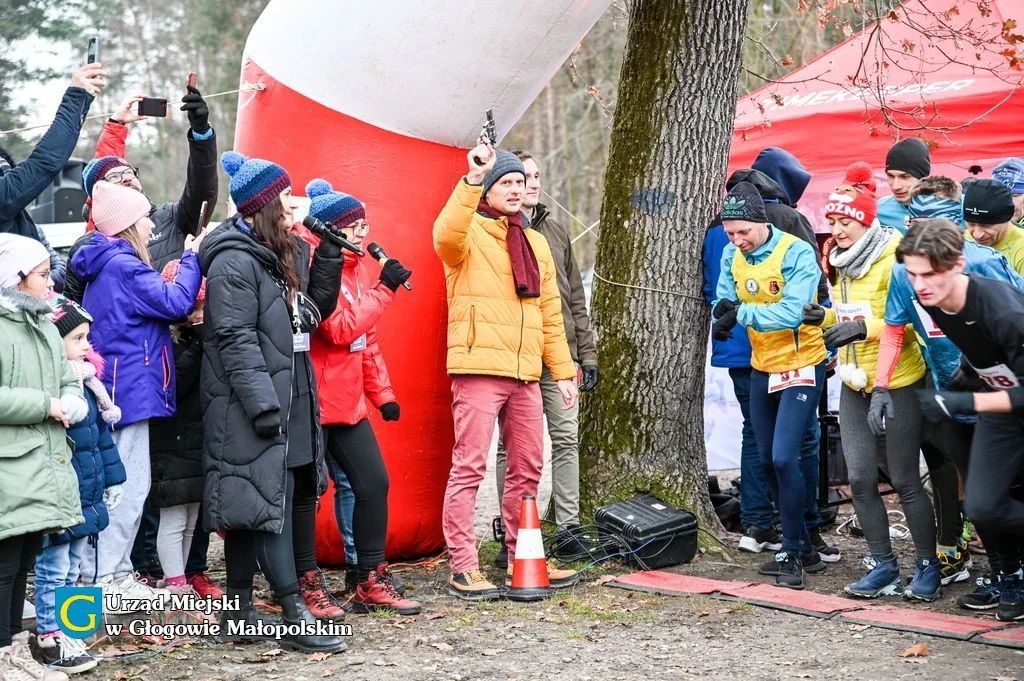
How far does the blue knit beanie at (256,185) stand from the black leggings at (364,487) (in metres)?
1.13

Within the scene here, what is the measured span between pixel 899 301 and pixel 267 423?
9.59 feet

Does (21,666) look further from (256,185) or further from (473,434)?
(473,434)

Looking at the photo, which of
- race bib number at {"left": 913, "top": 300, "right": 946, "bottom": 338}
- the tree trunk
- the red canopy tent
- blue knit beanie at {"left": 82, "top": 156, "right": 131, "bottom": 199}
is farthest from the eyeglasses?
the red canopy tent

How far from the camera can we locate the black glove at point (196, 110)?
5.62m

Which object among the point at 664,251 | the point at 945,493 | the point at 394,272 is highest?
the point at 664,251

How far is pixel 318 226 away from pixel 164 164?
101ft

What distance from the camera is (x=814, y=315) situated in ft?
19.8

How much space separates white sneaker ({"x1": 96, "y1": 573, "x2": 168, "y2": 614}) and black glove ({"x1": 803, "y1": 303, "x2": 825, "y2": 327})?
132 inches

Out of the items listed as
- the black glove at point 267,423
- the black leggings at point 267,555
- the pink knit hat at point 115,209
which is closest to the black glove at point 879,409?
the black leggings at point 267,555

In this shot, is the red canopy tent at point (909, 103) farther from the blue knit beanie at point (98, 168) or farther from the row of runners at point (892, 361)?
the blue knit beanie at point (98, 168)

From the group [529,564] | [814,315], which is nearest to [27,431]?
[529,564]

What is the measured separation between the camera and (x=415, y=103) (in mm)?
6258

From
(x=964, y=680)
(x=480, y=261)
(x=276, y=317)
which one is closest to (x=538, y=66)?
(x=480, y=261)

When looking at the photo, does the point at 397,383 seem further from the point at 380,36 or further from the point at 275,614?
Answer: the point at 380,36
